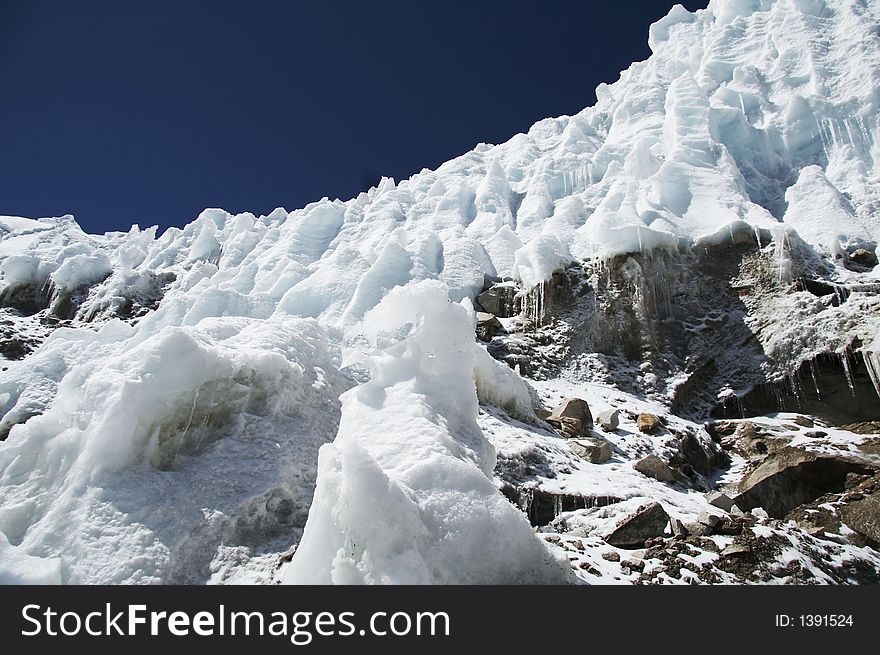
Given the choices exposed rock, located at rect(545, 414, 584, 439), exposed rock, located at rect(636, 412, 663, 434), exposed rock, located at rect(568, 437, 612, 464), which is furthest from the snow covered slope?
exposed rock, located at rect(636, 412, 663, 434)

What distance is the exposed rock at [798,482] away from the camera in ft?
32.9

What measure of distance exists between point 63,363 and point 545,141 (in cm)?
3707

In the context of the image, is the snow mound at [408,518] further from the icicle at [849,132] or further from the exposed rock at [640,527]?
the icicle at [849,132]

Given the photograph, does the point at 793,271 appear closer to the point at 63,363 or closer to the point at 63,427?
the point at 63,427

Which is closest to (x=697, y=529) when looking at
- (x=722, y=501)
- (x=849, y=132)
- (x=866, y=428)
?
(x=722, y=501)

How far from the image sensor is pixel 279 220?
143 feet

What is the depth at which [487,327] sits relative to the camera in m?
23.7

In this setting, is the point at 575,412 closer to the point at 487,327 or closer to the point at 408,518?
the point at 487,327

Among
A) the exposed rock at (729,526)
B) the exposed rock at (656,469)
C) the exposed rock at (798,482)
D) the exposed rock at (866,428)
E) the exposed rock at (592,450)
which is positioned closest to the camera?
the exposed rock at (729,526)

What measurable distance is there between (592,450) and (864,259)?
16.9m

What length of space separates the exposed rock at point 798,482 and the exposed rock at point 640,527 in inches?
138

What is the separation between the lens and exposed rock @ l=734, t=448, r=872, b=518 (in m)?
10.0

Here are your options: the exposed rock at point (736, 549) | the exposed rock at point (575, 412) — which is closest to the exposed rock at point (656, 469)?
the exposed rock at point (575, 412)

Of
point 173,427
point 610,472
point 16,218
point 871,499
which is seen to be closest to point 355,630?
point 173,427
